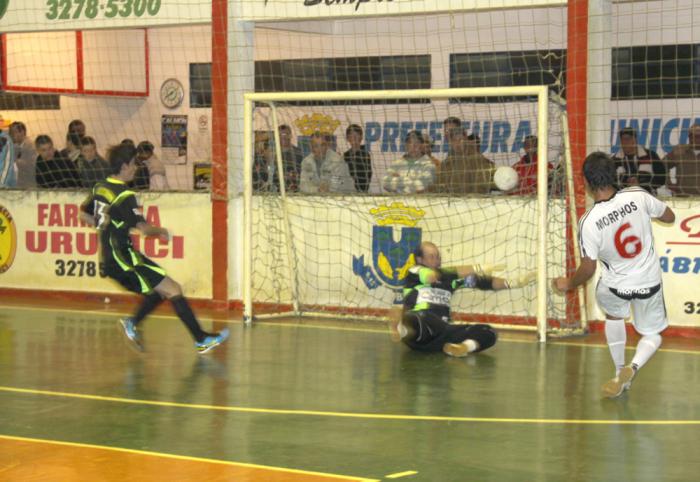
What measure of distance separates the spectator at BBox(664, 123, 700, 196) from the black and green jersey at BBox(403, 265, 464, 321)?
4.29 metres

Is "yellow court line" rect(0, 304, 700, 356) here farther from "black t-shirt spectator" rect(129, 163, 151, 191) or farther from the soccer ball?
"black t-shirt spectator" rect(129, 163, 151, 191)

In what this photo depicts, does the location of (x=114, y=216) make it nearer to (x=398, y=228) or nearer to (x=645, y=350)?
(x=398, y=228)

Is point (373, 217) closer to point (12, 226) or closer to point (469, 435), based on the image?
point (12, 226)

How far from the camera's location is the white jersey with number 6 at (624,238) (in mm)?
10164

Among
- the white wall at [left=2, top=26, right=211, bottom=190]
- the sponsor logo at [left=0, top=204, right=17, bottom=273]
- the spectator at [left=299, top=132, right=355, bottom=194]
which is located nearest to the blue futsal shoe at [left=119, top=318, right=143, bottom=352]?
the spectator at [left=299, top=132, right=355, bottom=194]

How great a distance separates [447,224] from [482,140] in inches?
161

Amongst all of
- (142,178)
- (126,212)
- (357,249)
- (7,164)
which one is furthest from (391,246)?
(7,164)

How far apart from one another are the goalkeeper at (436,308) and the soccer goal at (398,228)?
1280 mm

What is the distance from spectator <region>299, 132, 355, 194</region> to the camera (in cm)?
1688

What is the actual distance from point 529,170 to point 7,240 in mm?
7884

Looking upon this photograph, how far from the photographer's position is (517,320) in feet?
49.3

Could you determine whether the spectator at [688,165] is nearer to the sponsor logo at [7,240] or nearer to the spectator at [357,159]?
the spectator at [357,159]

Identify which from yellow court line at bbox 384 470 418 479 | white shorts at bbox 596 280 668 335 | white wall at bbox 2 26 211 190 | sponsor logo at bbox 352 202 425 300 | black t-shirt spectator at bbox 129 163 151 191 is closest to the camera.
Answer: yellow court line at bbox 384 470 418 479

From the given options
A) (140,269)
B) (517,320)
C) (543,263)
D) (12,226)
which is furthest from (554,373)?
(12,226)
